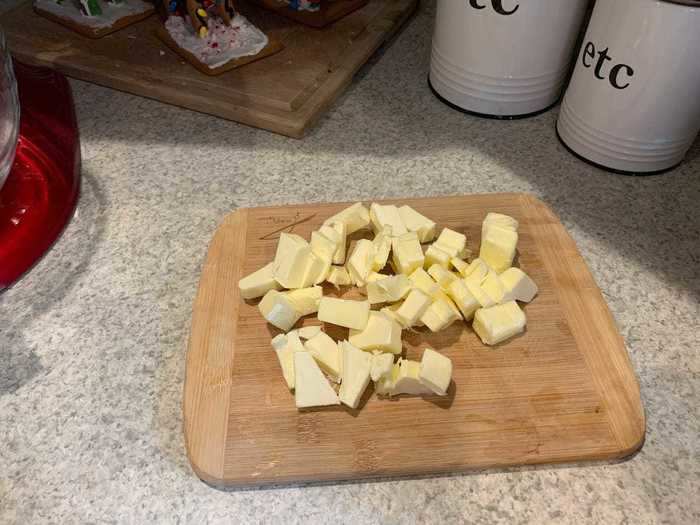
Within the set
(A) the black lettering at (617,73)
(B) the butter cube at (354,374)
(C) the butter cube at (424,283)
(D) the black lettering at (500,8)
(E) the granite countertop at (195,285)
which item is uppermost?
(D) the black lettering at (500,8)

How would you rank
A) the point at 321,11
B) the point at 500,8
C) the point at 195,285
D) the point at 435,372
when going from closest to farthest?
the point at 435,372 → the point at 195,285 → the point at 500,8 → the point at 321,11

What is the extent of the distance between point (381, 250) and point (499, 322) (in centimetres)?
18

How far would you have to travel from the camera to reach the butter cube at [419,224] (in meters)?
0.79

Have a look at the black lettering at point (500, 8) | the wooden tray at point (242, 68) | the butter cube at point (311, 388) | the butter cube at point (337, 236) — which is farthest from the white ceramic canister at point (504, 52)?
the butter cube at point (311, 388)

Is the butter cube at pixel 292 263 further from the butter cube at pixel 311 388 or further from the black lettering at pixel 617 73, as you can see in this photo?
the black lettering at pixel 617 73

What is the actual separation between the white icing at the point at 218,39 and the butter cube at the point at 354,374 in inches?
29.6

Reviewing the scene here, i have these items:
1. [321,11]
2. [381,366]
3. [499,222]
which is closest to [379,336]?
[381,366]

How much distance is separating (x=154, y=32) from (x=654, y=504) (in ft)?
4.12

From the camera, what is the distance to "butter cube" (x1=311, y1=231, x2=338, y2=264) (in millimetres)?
744

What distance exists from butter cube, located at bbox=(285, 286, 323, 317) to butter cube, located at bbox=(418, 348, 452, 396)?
0.53ft

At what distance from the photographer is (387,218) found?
799 mm

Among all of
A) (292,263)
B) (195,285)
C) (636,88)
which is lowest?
(195,285)

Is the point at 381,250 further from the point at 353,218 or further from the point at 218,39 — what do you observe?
the point at 218,39

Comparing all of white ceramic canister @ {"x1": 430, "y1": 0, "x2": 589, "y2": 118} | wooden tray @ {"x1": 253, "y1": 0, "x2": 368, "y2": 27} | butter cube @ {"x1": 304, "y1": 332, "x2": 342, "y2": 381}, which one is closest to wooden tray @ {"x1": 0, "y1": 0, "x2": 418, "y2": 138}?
wooden tray @ {"x1": 253, "y1": 0, "x2": 368, "y2": 27}
